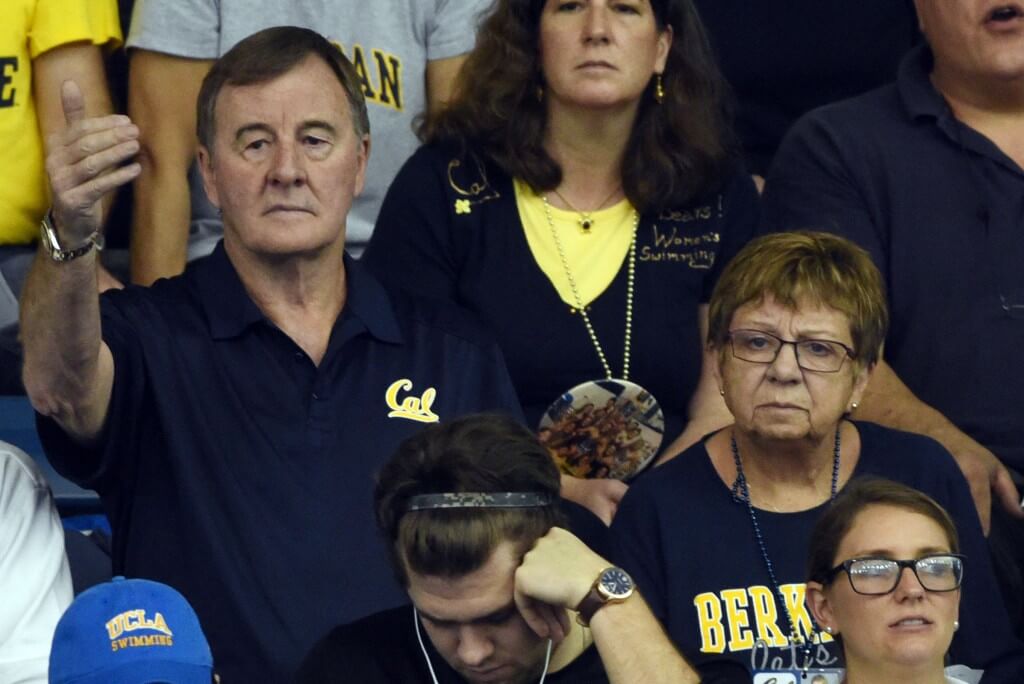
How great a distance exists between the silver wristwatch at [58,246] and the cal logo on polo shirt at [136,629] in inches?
24.5

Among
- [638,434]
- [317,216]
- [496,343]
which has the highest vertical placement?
[317,216]

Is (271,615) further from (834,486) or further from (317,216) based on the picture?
(834,486)

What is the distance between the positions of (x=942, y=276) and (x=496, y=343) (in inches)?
40.7

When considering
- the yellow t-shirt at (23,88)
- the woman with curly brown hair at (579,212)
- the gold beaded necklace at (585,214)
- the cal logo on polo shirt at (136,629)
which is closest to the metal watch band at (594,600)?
the cal logo on polo shirt at (136,629)

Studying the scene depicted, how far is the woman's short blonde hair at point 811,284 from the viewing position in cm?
357

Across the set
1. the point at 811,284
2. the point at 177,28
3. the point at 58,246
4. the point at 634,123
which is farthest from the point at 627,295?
the point at 58,246

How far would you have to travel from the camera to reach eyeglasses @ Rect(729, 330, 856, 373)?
3561 mm

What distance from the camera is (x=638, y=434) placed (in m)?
4.02

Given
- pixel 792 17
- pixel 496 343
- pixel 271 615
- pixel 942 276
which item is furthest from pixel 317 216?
pixel 792 17

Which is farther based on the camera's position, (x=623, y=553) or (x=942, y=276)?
(x=942, y=276)

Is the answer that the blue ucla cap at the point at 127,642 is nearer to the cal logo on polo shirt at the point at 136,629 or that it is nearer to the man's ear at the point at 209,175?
the cal logo on polo shirt at the point at 136,629

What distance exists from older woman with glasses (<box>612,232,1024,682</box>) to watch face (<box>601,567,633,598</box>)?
43 cm

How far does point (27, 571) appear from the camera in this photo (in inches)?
135

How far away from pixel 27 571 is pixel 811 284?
143 cm
